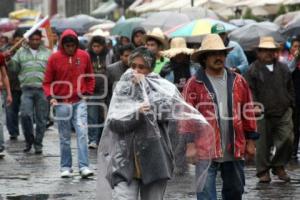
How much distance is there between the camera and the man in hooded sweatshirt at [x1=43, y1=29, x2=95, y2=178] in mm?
13875

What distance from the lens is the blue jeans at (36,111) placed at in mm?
17188

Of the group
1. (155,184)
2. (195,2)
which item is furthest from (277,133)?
(195,2)

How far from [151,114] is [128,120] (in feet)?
0.63

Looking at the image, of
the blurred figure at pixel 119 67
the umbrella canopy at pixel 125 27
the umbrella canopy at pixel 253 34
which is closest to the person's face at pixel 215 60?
the blurred figure at pixel 119 67

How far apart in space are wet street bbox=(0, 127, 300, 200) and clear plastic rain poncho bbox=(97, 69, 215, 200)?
2752mm

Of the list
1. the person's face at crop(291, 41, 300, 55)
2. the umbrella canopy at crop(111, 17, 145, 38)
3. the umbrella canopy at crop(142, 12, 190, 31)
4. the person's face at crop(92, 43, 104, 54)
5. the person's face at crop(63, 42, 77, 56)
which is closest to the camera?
the person's face at crop(63, 42, 77, 56)

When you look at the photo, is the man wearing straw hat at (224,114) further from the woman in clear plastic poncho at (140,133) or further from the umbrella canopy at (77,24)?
the umbrella canopy at (77,24)

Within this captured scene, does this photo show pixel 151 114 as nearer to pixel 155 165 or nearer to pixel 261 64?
pixel 155 165

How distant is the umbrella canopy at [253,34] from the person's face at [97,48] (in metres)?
3.56

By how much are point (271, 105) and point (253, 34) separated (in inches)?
301

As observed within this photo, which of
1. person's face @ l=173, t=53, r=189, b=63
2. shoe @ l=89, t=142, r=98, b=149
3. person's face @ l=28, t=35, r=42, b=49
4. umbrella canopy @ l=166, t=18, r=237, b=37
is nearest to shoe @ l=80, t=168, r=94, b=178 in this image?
person's face @ l=173, t=53, r=189, b=63

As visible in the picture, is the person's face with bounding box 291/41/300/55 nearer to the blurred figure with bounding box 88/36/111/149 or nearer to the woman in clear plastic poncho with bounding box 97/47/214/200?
the blurred figure with bounding box 88/36/111/149

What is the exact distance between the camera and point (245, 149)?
1010 cm

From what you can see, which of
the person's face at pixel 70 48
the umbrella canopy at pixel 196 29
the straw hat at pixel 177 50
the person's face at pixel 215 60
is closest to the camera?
the person's face at pixel 215 60
